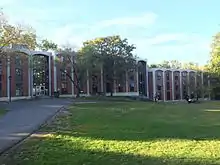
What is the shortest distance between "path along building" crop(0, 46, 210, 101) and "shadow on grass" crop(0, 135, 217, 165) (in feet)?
94.6

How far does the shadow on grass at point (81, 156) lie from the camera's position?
8.59 meters

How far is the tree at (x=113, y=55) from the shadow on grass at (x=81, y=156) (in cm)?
5397

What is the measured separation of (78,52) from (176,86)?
48.1m

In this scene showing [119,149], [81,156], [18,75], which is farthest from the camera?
[18,75]

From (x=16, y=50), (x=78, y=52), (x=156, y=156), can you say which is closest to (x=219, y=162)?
(x=156, y=156)

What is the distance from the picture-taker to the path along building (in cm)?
6544

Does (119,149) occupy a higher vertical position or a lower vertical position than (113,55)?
lower

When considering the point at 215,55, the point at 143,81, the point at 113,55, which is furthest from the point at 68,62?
the point at 143,81

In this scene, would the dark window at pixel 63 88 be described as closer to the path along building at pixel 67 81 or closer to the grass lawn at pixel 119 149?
the path along building at pixel 67 81

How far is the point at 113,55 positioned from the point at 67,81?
15.2 meters

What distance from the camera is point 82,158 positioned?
909cm

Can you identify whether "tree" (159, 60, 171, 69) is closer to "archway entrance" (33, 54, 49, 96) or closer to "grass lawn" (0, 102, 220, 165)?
"archway entrance" (33, 54, 49, 96)

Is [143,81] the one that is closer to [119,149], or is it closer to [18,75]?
[18,75]

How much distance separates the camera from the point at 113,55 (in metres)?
66.5
